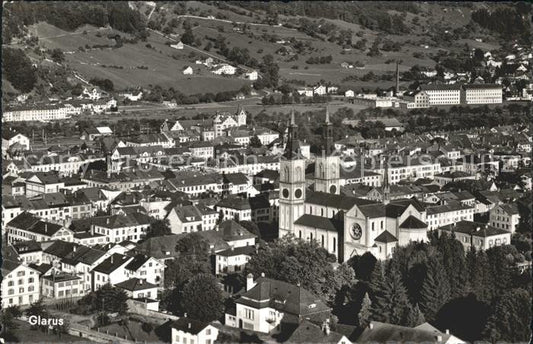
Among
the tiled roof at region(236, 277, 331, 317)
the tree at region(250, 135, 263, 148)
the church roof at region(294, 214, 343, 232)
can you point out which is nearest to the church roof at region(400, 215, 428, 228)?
the church roof at region(294, 214, 343, 232)

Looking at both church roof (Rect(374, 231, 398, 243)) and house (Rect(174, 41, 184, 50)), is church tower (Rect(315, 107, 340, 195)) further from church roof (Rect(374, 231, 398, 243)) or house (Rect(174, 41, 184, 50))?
house (Rect(174, 41, 184, 50))

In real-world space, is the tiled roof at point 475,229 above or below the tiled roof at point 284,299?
below

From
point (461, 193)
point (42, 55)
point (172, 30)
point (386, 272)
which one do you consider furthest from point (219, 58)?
point (386, 272)

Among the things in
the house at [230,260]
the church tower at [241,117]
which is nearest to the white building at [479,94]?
the church tower at [241,117]

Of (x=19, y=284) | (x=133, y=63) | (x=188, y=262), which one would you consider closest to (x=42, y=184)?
(x=19, y=284)

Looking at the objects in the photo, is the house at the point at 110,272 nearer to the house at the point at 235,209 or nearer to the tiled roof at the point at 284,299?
the tiled roof at the point at 284,299

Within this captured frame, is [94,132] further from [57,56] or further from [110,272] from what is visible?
[110,272]
